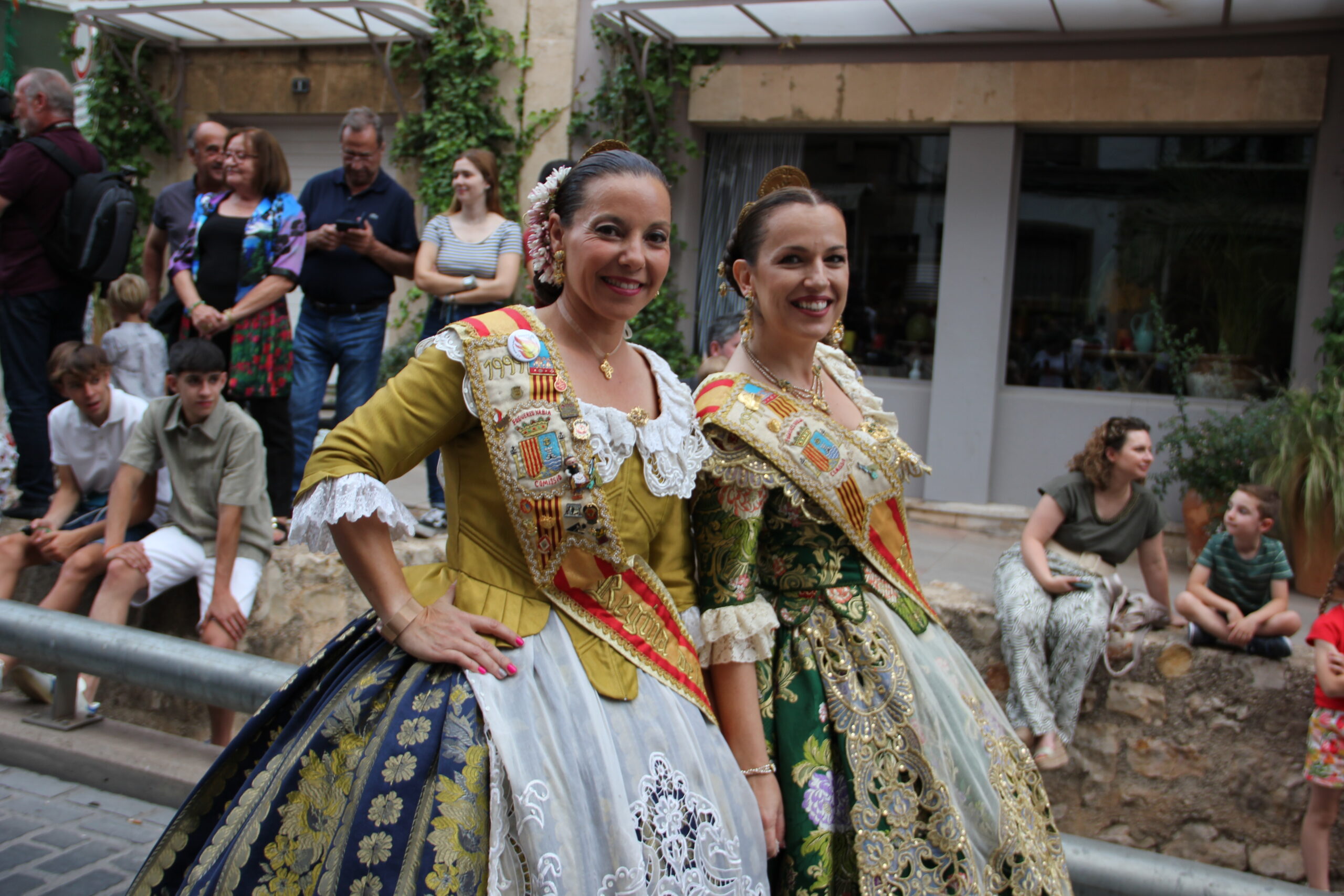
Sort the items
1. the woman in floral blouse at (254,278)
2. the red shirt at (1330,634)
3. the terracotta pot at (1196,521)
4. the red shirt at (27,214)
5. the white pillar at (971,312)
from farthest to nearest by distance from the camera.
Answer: the white pillar at (971,312) < the terracotta pot at (1196,521) < the red shirt at (27,214) < the woman in floral blouse at (254,278) < the red shirt at (1330,634)

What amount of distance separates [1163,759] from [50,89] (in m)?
5.71

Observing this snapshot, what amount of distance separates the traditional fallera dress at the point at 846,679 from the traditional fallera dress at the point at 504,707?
11 centimetres

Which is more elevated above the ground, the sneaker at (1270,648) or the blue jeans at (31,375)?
the blue jeans at (31,375)

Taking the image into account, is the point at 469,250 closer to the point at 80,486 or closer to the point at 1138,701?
the point at 80,486

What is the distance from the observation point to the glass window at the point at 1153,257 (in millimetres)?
7121

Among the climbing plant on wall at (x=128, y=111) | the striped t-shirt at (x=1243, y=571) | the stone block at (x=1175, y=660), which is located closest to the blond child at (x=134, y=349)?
the climbing plant on wall at (x=128, y=111)

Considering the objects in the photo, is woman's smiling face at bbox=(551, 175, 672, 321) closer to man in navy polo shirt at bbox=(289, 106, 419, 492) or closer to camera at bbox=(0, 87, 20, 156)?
man in navy polo shirt at bbox=(289, 106, 419, 492)

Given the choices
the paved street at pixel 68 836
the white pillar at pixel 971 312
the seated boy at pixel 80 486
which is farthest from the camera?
the white pillar at pixel 971 312

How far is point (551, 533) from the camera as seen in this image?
6.09ft

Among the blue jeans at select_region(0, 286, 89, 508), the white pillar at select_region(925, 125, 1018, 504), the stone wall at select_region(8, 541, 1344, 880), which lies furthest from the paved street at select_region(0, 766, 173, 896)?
the white pillar at select_region(925, 125, 1018, 504)

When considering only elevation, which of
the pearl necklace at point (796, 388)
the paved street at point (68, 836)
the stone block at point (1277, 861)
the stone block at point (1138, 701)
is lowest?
the stone block at point (1277, 861)

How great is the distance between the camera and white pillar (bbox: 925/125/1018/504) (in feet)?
24.2

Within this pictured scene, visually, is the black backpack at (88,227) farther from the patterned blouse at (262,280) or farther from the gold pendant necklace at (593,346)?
the gold pendant necklace at (593,346)

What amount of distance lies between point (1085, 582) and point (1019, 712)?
1.90ft
